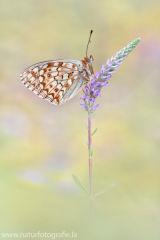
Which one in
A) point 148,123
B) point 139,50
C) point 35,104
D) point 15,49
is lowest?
point 148,123

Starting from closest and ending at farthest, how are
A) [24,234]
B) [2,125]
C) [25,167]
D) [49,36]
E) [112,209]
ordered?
[24,234] → [112,209] → [25,167] → [2,125] → [49,36]

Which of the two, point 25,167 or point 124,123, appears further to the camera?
point 124,123

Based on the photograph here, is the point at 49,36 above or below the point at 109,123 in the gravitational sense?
above

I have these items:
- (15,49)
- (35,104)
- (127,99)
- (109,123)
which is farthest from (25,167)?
(15,49)

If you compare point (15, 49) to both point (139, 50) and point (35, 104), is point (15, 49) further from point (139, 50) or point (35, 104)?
point (139, 50)

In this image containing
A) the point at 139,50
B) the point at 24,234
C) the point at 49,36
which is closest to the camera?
the point at 24,234
